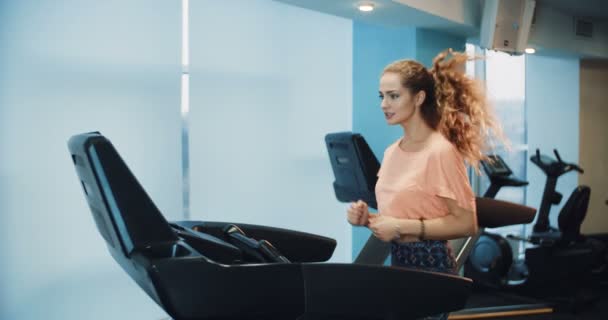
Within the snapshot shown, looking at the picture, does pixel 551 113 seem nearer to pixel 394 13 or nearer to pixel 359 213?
pixel 394 13

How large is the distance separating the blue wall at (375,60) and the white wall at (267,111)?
3.2 inches

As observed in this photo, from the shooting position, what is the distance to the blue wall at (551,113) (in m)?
6.14

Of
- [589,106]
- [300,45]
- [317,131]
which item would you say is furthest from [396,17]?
[589,106]

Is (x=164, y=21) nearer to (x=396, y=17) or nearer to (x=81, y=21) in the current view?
(x=81, y=21)

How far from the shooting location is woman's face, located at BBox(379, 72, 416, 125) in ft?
6.37

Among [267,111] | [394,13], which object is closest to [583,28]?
[394,13]

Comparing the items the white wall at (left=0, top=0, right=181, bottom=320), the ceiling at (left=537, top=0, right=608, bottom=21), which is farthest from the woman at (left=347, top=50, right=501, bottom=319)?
the ceiling at (left=537, top=0, right=608, bottom=21)

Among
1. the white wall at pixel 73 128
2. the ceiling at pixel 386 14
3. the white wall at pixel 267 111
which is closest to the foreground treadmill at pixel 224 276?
the white wall at pixel 73 128

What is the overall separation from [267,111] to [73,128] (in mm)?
1295

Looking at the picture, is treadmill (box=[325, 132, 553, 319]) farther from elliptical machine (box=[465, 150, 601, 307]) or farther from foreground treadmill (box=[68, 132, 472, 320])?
elliptical machine (box=[465, 150, 601, 307])

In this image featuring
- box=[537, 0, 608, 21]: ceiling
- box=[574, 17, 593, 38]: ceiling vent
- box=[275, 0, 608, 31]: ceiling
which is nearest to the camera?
box=[275, 0, 608, 31]: ceiling

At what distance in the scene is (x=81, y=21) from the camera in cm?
279

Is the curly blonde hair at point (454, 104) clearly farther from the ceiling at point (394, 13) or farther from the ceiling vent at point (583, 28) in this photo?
the ceiling vent at point (583, 28)

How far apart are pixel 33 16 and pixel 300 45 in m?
1.81
